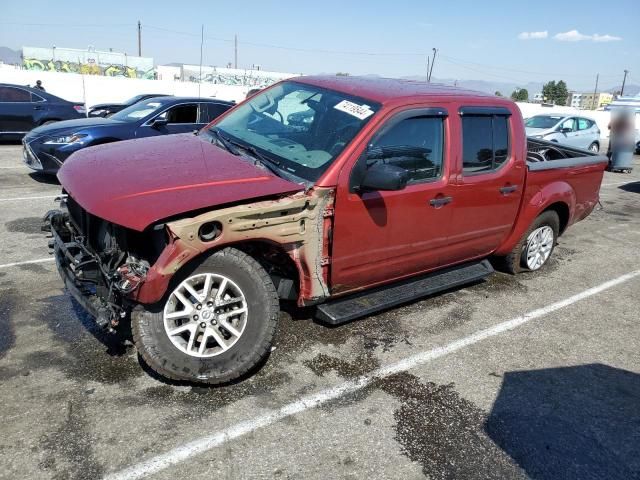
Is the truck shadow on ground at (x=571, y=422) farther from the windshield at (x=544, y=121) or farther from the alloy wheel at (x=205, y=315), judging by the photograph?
the windshield at (x=544, y=121)

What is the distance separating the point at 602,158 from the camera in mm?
6113

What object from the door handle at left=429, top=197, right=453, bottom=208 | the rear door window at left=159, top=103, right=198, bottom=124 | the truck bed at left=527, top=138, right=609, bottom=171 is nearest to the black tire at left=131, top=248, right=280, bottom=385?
the door handle at left=429, top=197, right=453, bottom=208

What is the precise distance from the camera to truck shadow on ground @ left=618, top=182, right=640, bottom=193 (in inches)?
495

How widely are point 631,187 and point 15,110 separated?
15109 millimetres

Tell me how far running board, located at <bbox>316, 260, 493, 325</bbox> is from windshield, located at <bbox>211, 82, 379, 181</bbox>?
0.96 metres

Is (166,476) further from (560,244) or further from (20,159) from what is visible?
(20,159)

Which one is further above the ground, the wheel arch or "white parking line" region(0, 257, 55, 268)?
the wheel arch

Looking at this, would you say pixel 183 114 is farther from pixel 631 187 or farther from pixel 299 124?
pixel 631 187

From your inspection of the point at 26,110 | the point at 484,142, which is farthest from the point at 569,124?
the point at 26,110

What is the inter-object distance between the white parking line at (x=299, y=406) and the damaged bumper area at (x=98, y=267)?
0.82m

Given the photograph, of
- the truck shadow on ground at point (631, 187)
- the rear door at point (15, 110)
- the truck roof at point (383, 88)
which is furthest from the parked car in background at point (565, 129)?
the rear door at point (15, 110)

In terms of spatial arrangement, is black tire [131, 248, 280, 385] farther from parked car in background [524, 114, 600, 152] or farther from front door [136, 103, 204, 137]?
parked car in background [524, 114, 600, 152]

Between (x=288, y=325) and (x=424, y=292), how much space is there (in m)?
1.12

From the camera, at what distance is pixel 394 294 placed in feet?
13.4
